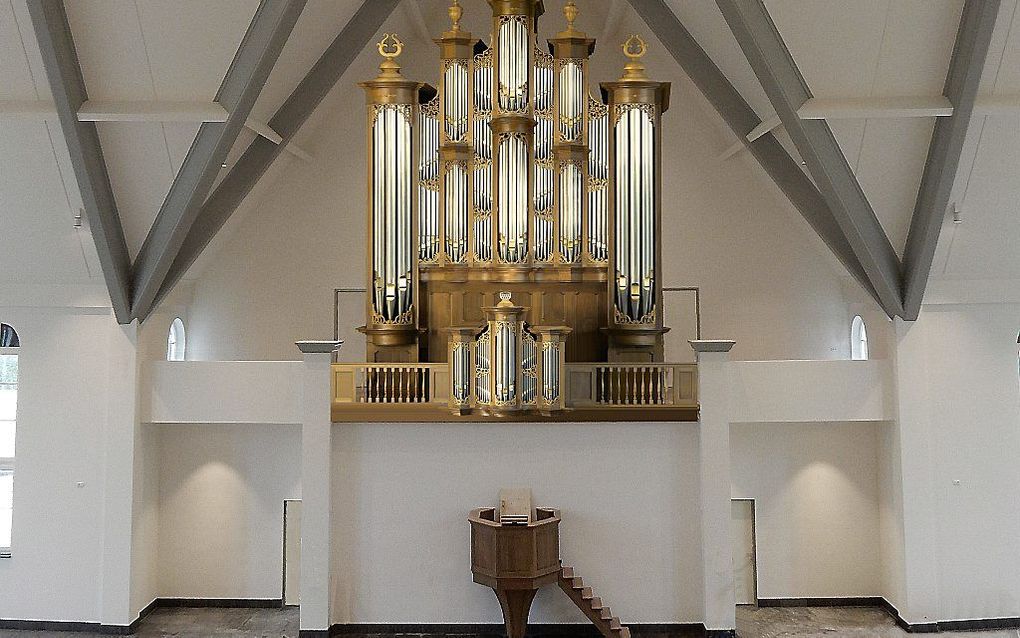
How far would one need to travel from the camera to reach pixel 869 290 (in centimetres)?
1065

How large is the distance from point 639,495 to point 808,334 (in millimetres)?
3970

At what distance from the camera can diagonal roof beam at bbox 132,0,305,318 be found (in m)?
8.23

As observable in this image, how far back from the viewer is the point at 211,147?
9094mm

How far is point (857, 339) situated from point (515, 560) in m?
5.96

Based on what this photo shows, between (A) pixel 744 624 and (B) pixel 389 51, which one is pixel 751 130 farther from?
(A) pixel 744 624

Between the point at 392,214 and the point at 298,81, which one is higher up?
the point at 298,81

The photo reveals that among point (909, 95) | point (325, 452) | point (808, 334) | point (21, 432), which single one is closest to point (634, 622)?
point (325, 452)

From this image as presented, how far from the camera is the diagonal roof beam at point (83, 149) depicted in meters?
7.83

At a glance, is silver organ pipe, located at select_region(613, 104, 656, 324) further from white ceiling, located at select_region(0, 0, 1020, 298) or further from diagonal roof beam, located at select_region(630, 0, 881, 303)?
white ceiling, located at select_region(0, 0, 1020, 298)

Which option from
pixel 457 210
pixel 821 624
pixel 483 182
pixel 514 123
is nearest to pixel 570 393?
pixel 457 210

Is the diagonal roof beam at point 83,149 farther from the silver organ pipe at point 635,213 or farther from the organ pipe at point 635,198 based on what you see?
the silver organ pipe at point 635,213

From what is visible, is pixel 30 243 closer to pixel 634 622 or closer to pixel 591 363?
pixel 591 363

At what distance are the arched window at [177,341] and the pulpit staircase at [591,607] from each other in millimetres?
6126

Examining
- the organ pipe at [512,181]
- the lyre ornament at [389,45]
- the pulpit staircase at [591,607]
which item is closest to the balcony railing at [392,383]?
the organ pipe at [512,181]
